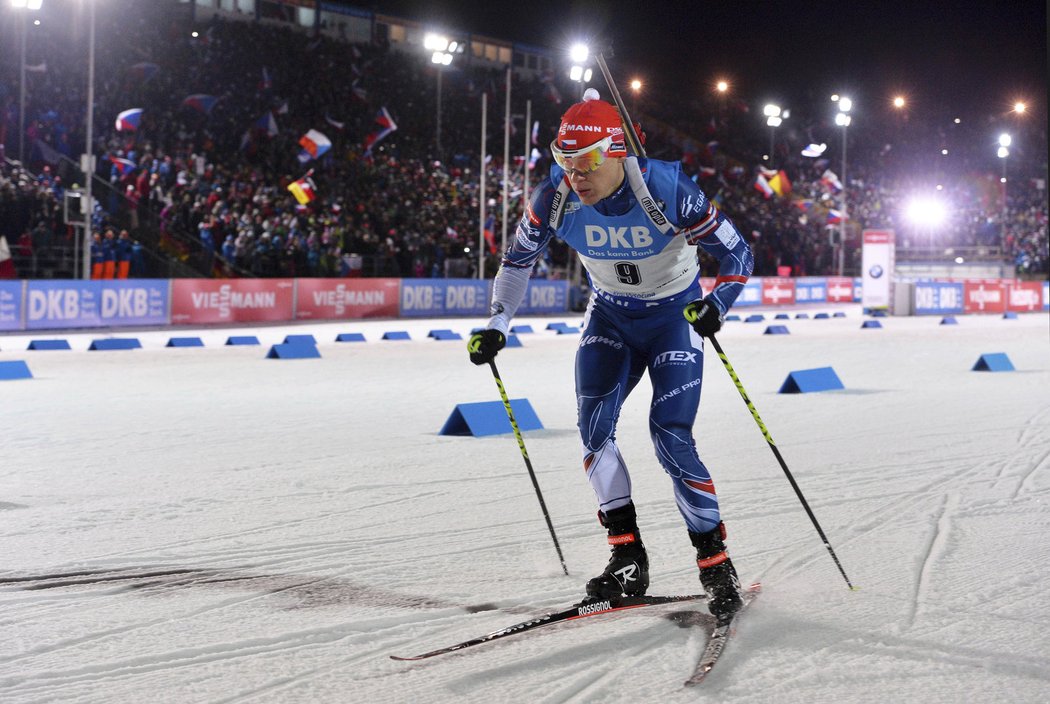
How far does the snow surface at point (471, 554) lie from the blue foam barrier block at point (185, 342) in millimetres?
9114

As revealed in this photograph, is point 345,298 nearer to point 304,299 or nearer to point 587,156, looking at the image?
point 304,299

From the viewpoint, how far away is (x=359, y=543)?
608 cm

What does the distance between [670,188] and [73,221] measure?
23.4 meters

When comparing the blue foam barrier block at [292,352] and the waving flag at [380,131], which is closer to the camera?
→ the blue foam barrier block at [292,352]

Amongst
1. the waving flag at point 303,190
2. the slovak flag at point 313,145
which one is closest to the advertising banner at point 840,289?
the slovak flag at point 313,145

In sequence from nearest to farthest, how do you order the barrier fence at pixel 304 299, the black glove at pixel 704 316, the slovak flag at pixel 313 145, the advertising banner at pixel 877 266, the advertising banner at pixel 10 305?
1. the black glove at pixel 704 316
2. the advertising banner at pixel 10 305
3. the barrier fence at pixel 304 299
4. the slovak flag at pixel 313 145
5. the advertising banner at pixel 877 266

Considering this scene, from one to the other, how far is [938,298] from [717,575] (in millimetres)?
38129

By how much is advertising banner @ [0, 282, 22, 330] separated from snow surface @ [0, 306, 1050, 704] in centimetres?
1259

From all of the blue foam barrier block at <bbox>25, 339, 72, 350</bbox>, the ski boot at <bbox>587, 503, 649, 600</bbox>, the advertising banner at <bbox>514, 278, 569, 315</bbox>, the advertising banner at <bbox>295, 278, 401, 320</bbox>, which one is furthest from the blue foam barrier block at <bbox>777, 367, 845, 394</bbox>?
the advertising banner at <bbox>514, 278, 569, 315</bbox>

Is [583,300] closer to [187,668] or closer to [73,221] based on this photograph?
[73,221]

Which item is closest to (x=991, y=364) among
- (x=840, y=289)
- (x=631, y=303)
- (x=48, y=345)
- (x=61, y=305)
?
(x=631, y=303)

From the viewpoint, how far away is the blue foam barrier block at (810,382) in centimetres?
1412

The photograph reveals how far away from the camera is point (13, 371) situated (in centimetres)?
1535

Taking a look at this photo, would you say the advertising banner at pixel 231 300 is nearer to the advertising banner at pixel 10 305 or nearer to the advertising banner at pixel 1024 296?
the advertising banner at pixel 10 305
